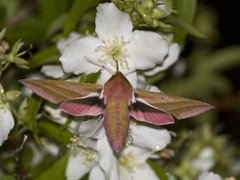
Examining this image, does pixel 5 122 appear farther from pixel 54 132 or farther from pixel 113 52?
pixel 113 52

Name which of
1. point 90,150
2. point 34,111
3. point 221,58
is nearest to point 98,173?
point 90,150

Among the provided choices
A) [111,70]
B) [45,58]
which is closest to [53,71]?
[45,58]

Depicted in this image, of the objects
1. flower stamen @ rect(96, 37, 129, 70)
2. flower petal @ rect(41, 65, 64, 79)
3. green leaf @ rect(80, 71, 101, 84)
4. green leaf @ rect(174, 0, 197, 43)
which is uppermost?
green leaf @ rect(174, 0, 197, 43)

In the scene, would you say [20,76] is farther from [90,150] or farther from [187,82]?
[187,82]

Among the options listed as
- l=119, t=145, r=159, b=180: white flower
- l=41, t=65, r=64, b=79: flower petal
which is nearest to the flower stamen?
l=41, t=65, r=64, b=79: flower petal

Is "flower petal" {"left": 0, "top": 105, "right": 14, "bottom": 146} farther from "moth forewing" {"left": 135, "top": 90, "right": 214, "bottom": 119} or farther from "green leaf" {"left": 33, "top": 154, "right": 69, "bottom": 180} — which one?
"moth forewing" {"left": 135, "top": 90, "right": 214, "bottom": 119}

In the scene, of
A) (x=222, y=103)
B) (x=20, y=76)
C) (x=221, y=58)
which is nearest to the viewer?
(x=20, y=76)

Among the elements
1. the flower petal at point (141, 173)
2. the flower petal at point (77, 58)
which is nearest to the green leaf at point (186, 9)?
the flower petal at point (77, 58)
